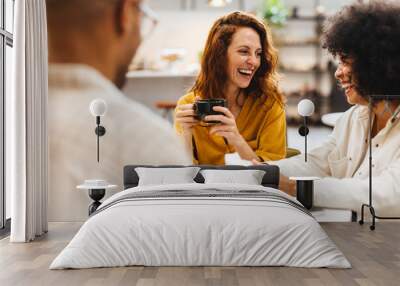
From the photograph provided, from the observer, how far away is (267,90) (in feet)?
22.5

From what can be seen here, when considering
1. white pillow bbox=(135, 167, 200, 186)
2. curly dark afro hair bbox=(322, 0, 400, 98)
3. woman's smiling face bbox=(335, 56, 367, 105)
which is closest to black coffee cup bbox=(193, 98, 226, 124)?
white pillow bbox=(135, 167, 200, 186)

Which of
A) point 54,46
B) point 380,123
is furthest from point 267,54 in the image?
point 54,46

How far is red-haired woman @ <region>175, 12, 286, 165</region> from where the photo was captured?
6746mm

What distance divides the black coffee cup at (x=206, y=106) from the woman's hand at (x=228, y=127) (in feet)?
0.12

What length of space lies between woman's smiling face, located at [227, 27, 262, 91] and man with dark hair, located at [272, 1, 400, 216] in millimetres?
833

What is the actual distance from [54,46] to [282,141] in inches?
109

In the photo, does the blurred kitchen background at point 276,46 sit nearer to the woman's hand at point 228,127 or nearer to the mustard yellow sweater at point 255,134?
the mustard yellow sweater at point 255,134

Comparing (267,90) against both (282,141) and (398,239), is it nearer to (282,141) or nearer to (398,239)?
(282,141)

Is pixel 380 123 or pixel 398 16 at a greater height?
pixel 398 16

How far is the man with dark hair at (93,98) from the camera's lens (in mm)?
6988

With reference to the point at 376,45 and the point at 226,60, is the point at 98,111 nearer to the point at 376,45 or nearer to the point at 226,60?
the point at 226,60

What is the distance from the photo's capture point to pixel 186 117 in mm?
6902

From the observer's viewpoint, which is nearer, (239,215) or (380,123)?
(239,215)

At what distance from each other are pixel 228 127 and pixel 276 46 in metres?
1.05
